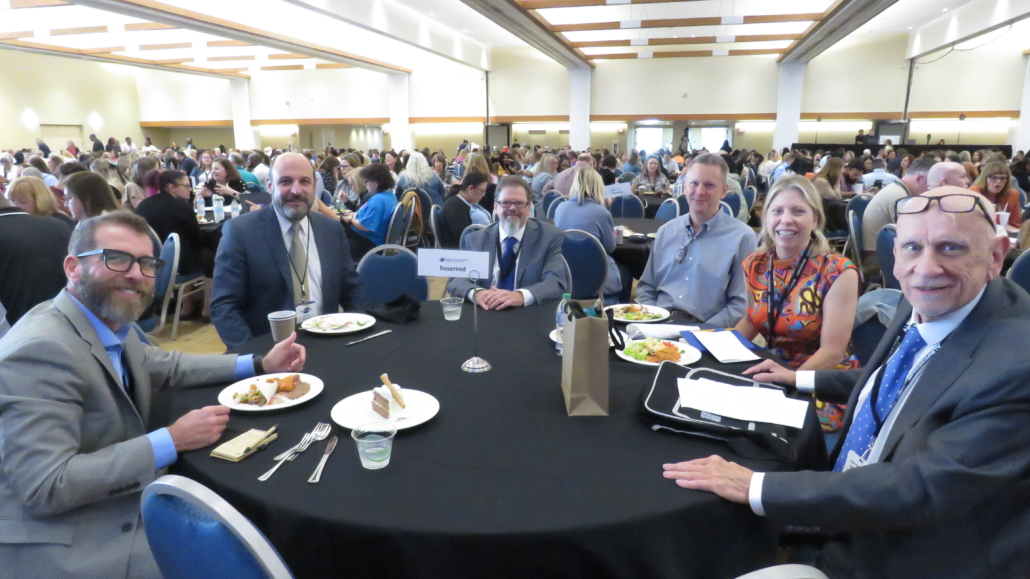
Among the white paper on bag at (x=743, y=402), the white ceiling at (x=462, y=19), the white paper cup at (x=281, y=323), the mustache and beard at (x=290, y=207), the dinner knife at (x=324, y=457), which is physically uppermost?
the white ceiling at (x=462, y=19)

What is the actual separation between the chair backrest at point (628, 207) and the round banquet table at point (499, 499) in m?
5.30

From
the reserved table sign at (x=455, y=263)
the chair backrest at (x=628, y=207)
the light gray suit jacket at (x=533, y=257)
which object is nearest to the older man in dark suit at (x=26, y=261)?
the light gray suit jacket at (x=533, y=257)

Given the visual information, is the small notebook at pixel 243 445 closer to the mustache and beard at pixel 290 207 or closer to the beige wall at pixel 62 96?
the mustache and beard at pixel 290 207

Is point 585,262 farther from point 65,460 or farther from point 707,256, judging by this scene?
point 65,460

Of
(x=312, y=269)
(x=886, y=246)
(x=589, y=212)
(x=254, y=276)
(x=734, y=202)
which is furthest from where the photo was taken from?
(x=734, y=202)

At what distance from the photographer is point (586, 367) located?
4.75ft

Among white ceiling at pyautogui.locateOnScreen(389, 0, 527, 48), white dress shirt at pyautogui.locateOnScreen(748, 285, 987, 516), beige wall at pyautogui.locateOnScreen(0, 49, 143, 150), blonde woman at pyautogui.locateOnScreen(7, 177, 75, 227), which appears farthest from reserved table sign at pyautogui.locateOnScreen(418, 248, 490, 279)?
beige wall at pyautogui.locateOnScreen(0, 49, 143, 150)

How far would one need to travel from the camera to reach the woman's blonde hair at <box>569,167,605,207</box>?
4.57 m

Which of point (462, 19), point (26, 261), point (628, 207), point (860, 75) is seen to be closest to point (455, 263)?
point (26, 261)

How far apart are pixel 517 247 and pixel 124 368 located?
6.11 ft

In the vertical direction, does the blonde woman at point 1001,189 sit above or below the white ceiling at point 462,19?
below

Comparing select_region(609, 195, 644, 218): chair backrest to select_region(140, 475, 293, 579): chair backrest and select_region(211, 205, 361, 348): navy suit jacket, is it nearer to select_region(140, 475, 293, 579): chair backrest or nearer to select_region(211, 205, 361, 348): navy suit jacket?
select_region(211, 205, 361, 348): navy suit jacket

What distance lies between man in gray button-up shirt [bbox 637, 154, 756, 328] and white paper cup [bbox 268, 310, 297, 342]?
5.75 ft

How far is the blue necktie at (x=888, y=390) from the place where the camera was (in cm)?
130
